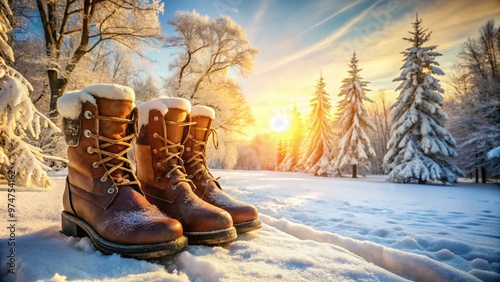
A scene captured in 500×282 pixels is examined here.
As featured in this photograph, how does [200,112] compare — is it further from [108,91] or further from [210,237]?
[210,237]

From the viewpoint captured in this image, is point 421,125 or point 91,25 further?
point 421,125

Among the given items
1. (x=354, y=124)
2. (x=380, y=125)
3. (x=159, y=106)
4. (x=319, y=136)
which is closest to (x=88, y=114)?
(x=159, y=106)

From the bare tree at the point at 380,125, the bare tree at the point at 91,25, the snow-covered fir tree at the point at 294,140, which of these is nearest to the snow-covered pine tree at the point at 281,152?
the snow-covered fir tree at the point at 294,140

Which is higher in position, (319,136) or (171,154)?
(319,136)

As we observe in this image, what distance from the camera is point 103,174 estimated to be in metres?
1.26

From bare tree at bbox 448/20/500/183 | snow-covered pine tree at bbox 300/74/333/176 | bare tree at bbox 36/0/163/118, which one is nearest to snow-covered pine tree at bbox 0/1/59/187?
bare tree at bbox 36/0/163/118

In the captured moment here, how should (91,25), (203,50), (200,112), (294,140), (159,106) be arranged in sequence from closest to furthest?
1. (159,106)
2. (200,112)
3. (91,25)
4. (203,50)
5. (294,140)

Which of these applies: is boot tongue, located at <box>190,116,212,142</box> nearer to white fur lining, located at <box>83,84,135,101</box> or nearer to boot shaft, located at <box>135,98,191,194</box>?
boot shaft, located at <box>135,98,191,194</box>

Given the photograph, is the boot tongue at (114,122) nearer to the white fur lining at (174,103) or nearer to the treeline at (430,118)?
the white fur lining at (174,103)

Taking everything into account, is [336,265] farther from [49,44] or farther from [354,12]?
[49,44]

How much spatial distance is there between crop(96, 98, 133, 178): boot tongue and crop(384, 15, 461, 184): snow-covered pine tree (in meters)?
14.7

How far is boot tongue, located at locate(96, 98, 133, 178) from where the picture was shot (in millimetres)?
1260

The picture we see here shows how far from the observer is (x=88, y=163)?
1.27 meters

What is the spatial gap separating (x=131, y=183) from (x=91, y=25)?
8614 mm
